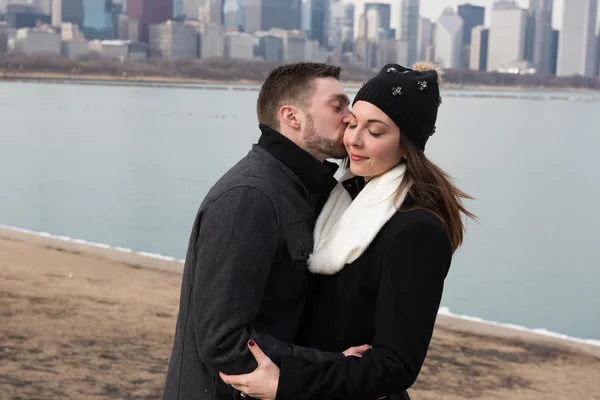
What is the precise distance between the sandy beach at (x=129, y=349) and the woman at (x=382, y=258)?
8.16 ft

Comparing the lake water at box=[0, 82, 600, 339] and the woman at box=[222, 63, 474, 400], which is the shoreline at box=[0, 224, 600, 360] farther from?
the woman at box=[222, 63, 474, 400]

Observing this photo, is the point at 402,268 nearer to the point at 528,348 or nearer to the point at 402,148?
the point at 402,148

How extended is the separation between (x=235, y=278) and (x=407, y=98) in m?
0.52

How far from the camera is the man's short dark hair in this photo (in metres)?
2.01

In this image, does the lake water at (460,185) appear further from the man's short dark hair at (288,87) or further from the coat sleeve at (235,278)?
the coat sleeve at (235,278)

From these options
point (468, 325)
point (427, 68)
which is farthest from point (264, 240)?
point (468, 325)

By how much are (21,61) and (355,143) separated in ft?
268

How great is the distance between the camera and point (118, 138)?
88.8ft

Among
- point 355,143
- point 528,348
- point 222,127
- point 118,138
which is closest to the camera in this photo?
point 355,143

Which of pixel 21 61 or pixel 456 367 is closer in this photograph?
pixel 456 367

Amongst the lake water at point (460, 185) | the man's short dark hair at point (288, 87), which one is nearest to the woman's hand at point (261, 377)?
the man's short dark hair at point (288, 87)

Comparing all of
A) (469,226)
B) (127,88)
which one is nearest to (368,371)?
(469,226)

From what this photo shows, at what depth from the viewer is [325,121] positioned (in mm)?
2018

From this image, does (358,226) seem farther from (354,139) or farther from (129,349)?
(129,349)
